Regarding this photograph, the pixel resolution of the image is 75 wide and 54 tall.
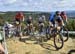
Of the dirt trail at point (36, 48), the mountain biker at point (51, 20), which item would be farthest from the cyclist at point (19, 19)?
the mountain biker at point (51, 20)

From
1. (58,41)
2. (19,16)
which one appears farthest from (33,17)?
(58,41)

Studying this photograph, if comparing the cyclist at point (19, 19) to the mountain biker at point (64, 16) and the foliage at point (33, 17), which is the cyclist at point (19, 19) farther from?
the mountain biker at point (64, 16)

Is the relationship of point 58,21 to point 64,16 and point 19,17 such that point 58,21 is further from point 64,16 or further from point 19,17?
point 19,17

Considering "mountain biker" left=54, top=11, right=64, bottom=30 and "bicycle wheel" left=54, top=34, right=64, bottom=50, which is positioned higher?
"mountain biker" left=54, top=11, right=64, bottom=30

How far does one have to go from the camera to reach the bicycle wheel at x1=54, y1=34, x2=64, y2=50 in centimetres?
899

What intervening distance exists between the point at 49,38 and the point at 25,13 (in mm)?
519

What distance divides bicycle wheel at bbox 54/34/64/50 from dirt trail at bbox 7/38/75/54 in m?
0.05

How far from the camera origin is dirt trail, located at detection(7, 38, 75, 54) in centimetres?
897

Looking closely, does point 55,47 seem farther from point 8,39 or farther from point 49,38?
point 8,39

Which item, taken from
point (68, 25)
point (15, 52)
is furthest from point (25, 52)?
point (68, 25)

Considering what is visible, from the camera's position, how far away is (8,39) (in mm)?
8984

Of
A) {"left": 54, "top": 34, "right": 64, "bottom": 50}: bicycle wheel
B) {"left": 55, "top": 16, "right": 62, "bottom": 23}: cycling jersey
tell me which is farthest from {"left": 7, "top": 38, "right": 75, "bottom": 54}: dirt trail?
{"left": 55, "top": 16, "right": 62, "bottom": 23}: cycling jersey

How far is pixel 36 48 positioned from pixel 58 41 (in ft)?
1.14

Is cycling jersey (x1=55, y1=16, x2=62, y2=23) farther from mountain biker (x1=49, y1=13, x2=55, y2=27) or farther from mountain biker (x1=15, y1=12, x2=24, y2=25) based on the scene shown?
mountain biker (x1=15, y1=12, x2=24, y2=25)
